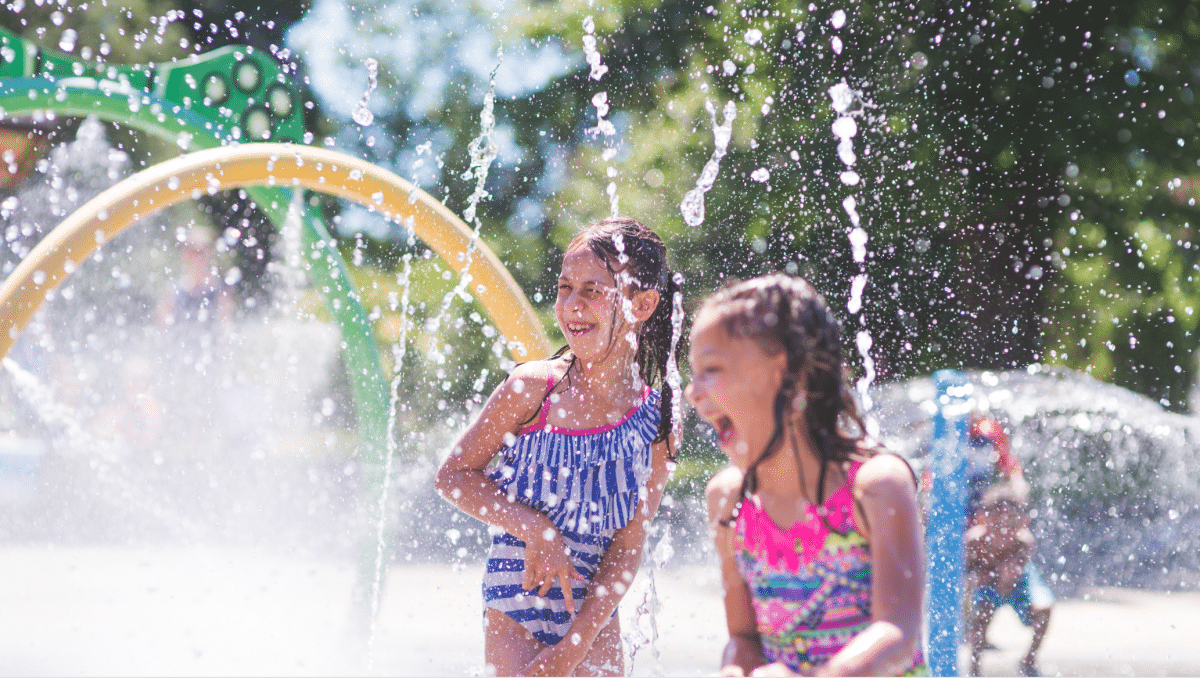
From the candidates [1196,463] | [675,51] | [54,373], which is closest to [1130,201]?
[1196,463]

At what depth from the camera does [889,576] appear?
60.2 inches

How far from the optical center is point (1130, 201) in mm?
9969

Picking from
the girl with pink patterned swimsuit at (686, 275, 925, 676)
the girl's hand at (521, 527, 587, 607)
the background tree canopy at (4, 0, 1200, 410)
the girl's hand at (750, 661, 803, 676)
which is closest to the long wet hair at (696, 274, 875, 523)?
the girl with pink patterned swimsuit at (686, 275, 925, 676)

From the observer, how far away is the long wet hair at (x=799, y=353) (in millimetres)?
1632

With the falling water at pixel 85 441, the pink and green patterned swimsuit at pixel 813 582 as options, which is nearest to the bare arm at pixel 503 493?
the pink and green patterned swimsuit at pixel 813 582

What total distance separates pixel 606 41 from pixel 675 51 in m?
0.80

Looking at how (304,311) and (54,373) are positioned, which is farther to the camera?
(304,311)

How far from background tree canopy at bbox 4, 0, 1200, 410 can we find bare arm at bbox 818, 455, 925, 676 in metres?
8.32

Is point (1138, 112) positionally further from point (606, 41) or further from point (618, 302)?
point (618, 302)

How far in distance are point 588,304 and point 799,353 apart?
1058 mm

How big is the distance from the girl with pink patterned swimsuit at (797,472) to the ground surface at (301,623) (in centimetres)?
216

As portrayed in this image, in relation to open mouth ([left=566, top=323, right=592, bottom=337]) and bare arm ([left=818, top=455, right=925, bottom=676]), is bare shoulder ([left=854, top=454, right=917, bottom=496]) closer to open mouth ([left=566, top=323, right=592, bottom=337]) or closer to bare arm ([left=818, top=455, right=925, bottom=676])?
bare arm ([left=818, top=455, right=925, bottom=676])

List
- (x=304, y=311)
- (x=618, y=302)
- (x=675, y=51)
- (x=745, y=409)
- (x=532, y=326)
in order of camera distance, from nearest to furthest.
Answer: (x=745, y=409)
(x=618, y=302)
(x=532, y=326)
(x=675, y=51)
(x=304, y=311)

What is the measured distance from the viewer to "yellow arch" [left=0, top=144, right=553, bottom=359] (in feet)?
12.0
